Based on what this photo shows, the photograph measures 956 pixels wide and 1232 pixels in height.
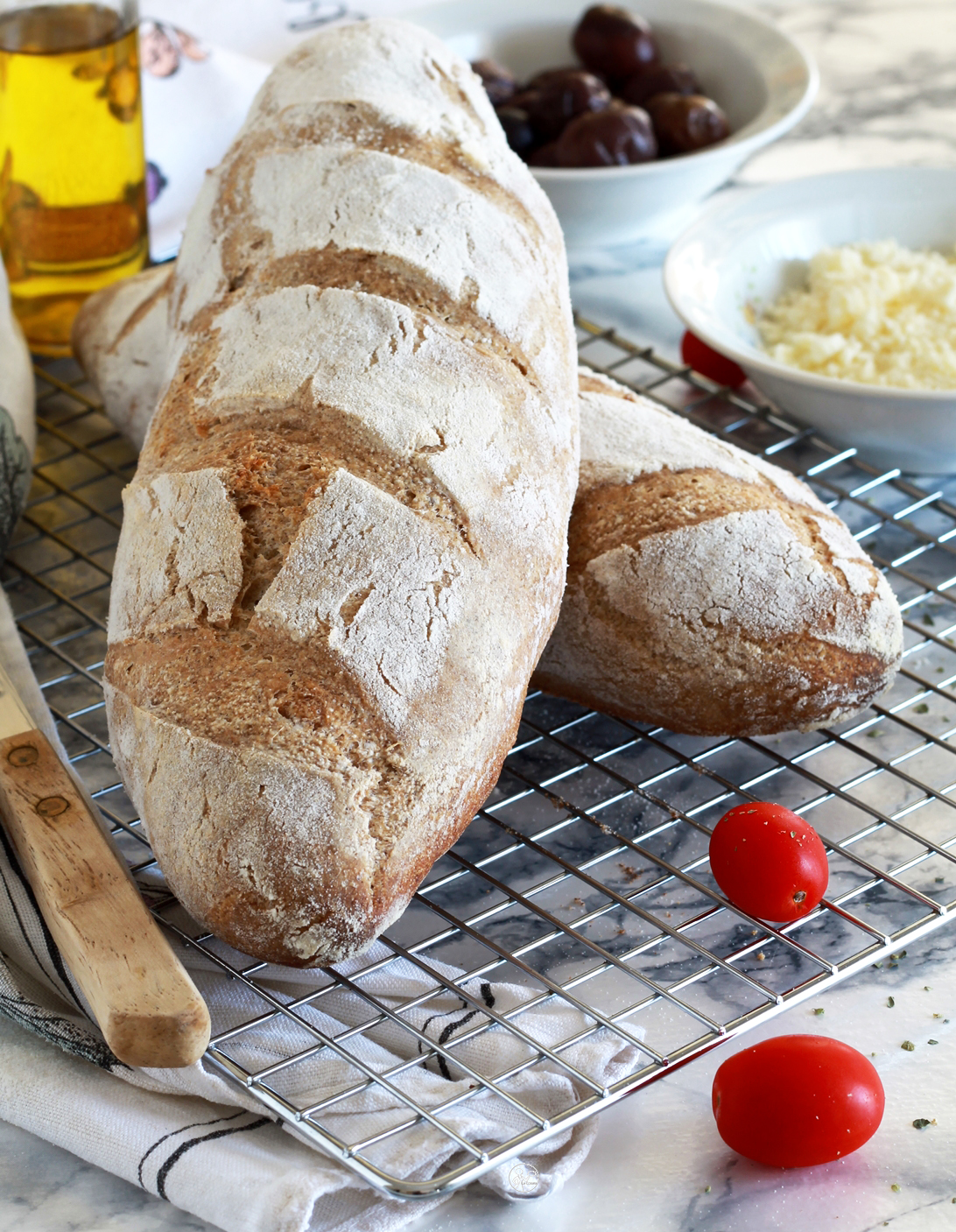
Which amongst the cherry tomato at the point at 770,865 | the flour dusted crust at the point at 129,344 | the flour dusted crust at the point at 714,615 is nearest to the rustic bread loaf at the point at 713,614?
the flour dusted crust at the point at 714,615

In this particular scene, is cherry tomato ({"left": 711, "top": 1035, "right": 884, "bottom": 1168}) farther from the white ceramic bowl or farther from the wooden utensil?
the white ceramic bowl

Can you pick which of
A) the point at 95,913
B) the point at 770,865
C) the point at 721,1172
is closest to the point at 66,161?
the point at 95,913

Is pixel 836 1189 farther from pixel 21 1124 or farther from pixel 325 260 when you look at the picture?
pixel 325 260

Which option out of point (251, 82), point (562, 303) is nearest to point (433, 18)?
point (251, 82)

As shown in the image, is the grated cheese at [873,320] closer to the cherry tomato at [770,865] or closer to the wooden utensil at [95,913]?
the cherry tomato at [770,865]

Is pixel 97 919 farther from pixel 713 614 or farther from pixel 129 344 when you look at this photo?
pixel 129 344

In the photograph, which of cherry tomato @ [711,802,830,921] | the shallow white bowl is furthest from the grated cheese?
cherry tomato @ [711,802,830,921]
